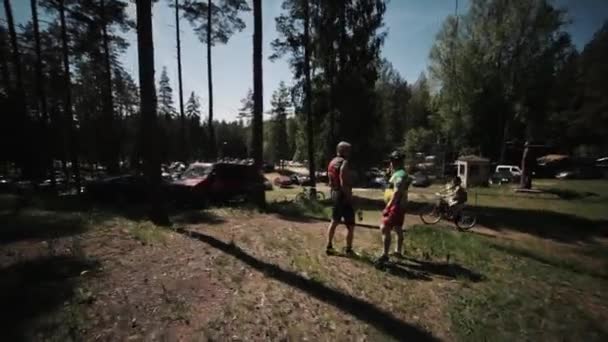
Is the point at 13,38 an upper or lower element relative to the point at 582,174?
upper

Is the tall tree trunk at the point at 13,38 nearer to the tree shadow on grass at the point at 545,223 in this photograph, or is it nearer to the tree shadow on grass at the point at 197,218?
the tree shadow on grass at the point at 197,218

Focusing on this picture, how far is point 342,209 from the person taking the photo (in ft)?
19.9

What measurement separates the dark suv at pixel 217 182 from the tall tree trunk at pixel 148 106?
12.6 feet

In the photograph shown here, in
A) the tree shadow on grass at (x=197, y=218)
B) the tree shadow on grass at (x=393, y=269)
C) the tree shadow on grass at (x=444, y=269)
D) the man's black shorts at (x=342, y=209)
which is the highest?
the man's black shorts at (x=342, y=209)

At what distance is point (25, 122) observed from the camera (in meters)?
21.8

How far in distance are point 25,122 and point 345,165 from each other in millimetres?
24336

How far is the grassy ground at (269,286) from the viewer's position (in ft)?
11.7

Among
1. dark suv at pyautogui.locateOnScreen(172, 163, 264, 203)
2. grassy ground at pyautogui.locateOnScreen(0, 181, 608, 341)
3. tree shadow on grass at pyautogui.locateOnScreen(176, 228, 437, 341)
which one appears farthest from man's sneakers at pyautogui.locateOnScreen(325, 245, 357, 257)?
dark suv at pyautogui.locateOnScreen(172, 163, 264, 203)

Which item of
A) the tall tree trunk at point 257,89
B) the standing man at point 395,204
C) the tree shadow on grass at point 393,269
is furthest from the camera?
the tall tree trunk at point 257,89

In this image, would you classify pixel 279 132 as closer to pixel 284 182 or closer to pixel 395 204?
pixel 284 182

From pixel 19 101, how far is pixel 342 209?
24224 mm

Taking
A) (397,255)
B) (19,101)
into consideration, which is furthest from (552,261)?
(19,101)

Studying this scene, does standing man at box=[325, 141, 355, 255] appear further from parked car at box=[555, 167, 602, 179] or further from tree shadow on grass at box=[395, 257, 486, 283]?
parked car at box=[555, 167, 602, 179]

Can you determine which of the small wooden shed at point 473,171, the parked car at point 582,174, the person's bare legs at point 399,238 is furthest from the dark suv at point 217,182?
the parked car at point 582,174
